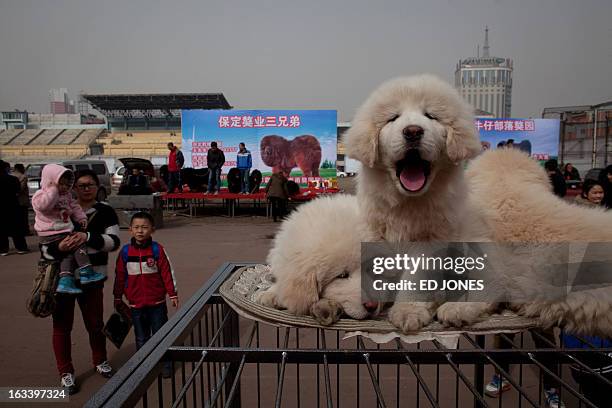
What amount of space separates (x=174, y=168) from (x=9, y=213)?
6.02 m

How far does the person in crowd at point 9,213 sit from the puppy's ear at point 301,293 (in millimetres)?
8381

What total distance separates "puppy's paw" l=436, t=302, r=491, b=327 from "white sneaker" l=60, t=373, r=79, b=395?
311 cm

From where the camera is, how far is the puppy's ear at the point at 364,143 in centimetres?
164

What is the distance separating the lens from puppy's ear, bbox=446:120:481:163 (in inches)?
61.3

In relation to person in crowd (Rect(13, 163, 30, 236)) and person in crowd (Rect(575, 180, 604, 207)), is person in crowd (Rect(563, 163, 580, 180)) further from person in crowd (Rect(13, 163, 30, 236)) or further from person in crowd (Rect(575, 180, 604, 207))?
person in crowd (Rect(13, 163, 30, 236))

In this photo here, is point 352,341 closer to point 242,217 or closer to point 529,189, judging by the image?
point 529,189

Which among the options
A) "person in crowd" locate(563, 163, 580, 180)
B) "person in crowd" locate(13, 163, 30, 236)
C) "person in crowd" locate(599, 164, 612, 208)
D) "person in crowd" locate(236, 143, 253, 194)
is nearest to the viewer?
"person in crowd" locate(599, 164, 612, 208)

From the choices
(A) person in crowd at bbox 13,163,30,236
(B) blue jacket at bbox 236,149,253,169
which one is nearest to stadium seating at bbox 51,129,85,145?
(B) blue jacket at bbox 236,149,253,169

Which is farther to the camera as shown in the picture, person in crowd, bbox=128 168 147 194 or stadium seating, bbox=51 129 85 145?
stadium seating, bbox=51 129 85 145

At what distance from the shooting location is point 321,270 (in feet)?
5.34

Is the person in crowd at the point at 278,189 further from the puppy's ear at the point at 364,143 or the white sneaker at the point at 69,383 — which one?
the puppy's ear at the point at 364,143

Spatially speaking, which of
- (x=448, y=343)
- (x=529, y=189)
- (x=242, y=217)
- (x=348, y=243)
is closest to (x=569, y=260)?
(x=529, y=189)

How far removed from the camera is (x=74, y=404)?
3232 millimetres

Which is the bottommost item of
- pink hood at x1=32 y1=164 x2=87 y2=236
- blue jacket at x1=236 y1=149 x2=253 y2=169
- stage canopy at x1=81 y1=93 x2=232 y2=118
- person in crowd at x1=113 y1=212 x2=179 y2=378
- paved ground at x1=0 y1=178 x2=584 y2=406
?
paved ground at x1=0 y1=178 x2=584 y2=406
